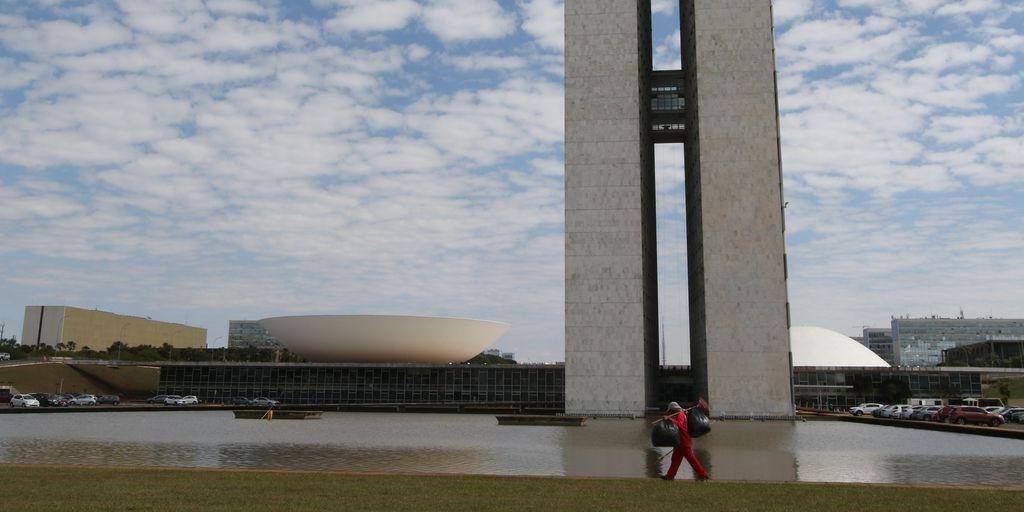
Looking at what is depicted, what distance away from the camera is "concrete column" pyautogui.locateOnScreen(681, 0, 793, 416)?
5281 centimetres

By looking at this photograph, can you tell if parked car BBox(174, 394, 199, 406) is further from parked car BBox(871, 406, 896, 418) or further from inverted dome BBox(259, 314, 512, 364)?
parked car BBox(871, 406, 896, 418)

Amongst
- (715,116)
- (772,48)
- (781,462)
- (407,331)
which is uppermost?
(772,48)

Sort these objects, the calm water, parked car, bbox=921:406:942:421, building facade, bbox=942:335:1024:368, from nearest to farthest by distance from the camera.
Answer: the calm water → parked car, bbox=921:406:942:421 → building facade, bbox=942:335:1024:368

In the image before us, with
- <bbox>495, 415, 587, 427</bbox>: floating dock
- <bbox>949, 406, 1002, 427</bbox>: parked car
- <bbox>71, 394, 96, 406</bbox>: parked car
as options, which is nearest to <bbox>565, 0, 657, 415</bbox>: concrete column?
<bbox>495, 415, 587, 427</bbox>: floating dock

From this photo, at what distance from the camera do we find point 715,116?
2196 inches

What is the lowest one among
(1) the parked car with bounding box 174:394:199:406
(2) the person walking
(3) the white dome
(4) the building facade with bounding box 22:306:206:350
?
(1) the parked car with bounding box 174:394:199:406

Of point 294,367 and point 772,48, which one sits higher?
point 772,48

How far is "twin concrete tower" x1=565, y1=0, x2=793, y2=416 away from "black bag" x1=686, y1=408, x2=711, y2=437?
1611 inches

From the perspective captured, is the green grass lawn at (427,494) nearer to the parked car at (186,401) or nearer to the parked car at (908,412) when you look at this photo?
the parked car at (908,412)

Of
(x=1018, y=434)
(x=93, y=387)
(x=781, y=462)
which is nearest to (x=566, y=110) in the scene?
(x=1018, y=434)

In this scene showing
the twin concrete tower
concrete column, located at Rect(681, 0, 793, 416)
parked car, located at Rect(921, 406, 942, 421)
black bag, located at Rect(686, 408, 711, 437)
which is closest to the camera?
black bag, located at Rect(686, 408, 711, 437)

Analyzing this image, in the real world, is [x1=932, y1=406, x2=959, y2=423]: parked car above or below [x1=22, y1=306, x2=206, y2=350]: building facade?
below

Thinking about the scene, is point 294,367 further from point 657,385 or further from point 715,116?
point 715,116

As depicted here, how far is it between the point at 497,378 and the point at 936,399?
3551 centimetres
